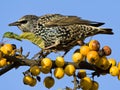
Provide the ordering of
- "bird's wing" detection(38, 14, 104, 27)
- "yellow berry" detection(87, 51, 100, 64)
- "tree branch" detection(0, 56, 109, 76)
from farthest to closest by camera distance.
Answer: "bird's wing" detection(38, 14, 104, 27), "yellow berry" detection(87, 51, 100, 64), "tree branch" detection(0, 56, 109, 76)

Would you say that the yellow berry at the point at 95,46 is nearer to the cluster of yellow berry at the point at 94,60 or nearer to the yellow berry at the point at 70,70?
the cluster of yellow berry at the point at 94,60

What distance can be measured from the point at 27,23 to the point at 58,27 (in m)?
0.56

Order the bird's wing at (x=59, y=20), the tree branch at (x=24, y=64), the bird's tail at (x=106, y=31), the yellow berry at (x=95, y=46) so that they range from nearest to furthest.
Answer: the tree branch at (x=24, y=64)
the yellow berry at (x=95, y=46)
the bird's tail at (x=106, y=31)
the bird's wing at (x=59, y=20)

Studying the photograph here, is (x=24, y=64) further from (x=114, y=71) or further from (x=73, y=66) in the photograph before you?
(x=114, y=71)

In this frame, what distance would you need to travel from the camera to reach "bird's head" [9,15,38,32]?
5954 millimetres

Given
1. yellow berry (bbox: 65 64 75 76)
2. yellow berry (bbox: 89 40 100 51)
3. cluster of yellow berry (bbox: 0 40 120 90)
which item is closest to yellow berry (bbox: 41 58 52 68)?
cluster of yellow berry (bbox: 0 40 120 90)

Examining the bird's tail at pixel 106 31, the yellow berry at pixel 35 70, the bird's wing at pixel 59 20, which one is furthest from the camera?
the bird's wing at pixel 59 20

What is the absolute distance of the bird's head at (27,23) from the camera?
595 cm

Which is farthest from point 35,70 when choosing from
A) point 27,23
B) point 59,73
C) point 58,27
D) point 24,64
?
point 58,27

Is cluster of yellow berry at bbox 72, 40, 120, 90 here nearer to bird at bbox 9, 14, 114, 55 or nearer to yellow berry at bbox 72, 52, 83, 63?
yellow berry at bbox 72, 52, 83, 63

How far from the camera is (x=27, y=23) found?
6230 mm

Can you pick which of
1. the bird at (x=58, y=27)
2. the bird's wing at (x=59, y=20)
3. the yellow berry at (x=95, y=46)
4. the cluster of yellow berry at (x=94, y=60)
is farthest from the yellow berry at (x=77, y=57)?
the bird's wing at (x=59, y=20)

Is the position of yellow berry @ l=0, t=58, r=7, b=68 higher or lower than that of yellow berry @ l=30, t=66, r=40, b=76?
higher

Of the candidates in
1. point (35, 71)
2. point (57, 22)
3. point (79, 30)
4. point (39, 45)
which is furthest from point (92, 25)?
point (35, 71)
